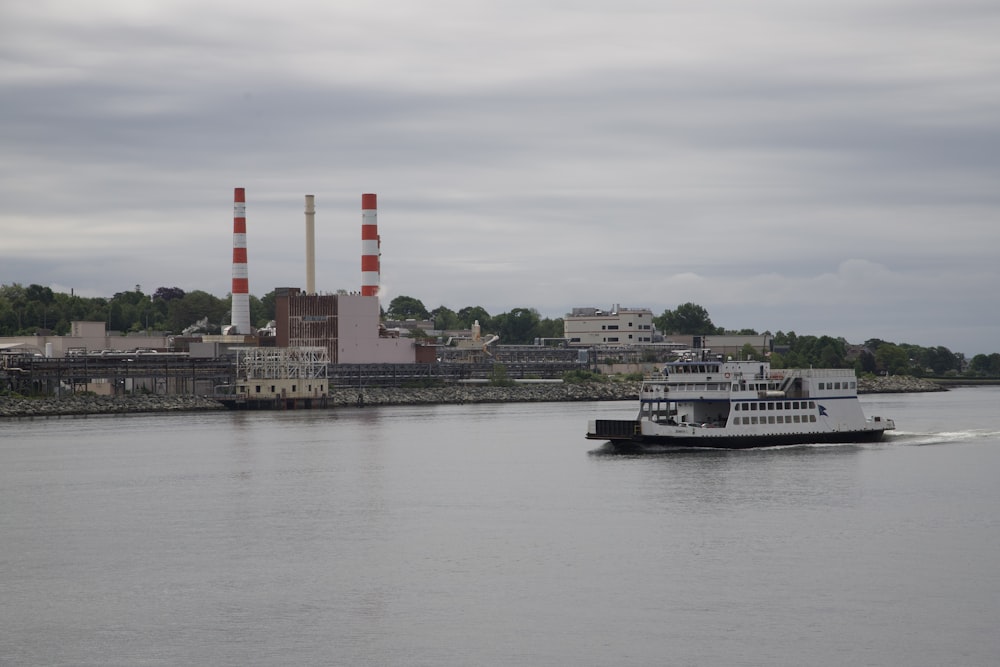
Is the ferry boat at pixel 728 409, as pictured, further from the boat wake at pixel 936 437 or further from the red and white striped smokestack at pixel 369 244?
the red and white striped smokestack at pixel 369 244

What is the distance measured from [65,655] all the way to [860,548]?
2510cm

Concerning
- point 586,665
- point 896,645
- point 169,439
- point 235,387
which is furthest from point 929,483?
point 235,387

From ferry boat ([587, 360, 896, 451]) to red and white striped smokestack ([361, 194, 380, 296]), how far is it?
83698 millimetres

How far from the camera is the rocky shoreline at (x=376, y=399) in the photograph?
132625 millimetres

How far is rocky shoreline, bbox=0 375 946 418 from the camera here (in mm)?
132625

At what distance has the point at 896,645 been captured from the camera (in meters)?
31.0

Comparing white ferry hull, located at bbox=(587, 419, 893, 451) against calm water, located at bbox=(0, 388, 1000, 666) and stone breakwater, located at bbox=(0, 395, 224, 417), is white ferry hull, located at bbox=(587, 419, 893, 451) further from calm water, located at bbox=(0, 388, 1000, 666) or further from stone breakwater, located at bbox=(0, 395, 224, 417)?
stone breakwater, located at bbox=(0, 395, 224, 417)

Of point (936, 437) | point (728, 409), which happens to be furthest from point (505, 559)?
point (936, 437)

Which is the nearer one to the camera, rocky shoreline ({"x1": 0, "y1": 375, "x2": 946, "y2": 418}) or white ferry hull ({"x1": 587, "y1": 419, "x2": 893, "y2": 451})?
white ferry hull ({"x1": 587, "y1": 419, "x2": 893, "y2": 451})

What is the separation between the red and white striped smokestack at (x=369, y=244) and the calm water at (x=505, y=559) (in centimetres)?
8347

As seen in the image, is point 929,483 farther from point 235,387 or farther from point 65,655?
point 235,387

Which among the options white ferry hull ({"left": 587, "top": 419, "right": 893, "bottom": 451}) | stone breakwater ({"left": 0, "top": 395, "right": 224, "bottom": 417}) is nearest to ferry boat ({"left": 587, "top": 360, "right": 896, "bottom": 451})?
white ferry hull ({"left": 587, "top": 419, "right": 893, "bottom": 451})

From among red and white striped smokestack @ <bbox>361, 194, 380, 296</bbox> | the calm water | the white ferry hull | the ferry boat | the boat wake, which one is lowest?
the calm water

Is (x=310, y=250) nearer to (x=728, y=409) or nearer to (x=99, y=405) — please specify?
(x=99, y=405)
